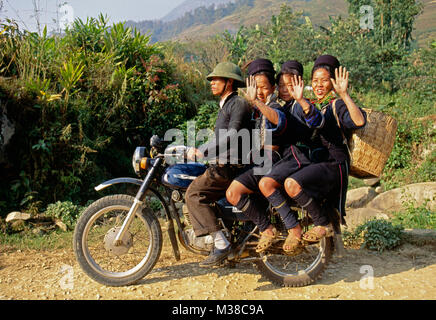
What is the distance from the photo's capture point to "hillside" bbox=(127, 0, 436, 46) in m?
54.1

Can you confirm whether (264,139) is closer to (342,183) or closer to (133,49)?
(342,183)

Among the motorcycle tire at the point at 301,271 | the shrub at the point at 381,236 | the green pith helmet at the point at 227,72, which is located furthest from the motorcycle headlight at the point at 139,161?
the shrub at the point at 381,236

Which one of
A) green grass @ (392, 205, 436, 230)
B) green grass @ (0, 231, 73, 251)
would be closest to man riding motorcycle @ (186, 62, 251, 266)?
green grass @ (0, 231, 73, 251)

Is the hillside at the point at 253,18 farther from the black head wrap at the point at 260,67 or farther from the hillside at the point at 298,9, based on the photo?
the black head wrap at the point at 260,67

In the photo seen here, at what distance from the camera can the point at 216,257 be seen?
12.0ft

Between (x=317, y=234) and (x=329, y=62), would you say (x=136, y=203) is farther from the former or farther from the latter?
(x=329, y=62)

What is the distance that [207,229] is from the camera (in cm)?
366

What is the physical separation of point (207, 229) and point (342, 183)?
131 centimetres

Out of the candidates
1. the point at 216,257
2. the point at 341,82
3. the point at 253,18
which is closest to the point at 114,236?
the point at 216,257

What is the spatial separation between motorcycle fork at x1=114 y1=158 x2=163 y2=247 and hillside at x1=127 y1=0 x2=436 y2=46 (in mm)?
Result: 28578

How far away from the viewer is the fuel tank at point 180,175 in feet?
12.4

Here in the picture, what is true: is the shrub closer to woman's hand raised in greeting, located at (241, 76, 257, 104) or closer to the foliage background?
woman's hand raised in greeting, located at (241, 76, 257, 104)

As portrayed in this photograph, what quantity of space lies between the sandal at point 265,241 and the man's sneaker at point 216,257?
28 centimetres

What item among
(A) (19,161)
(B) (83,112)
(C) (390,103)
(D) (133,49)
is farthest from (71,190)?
(C) (390,103)
